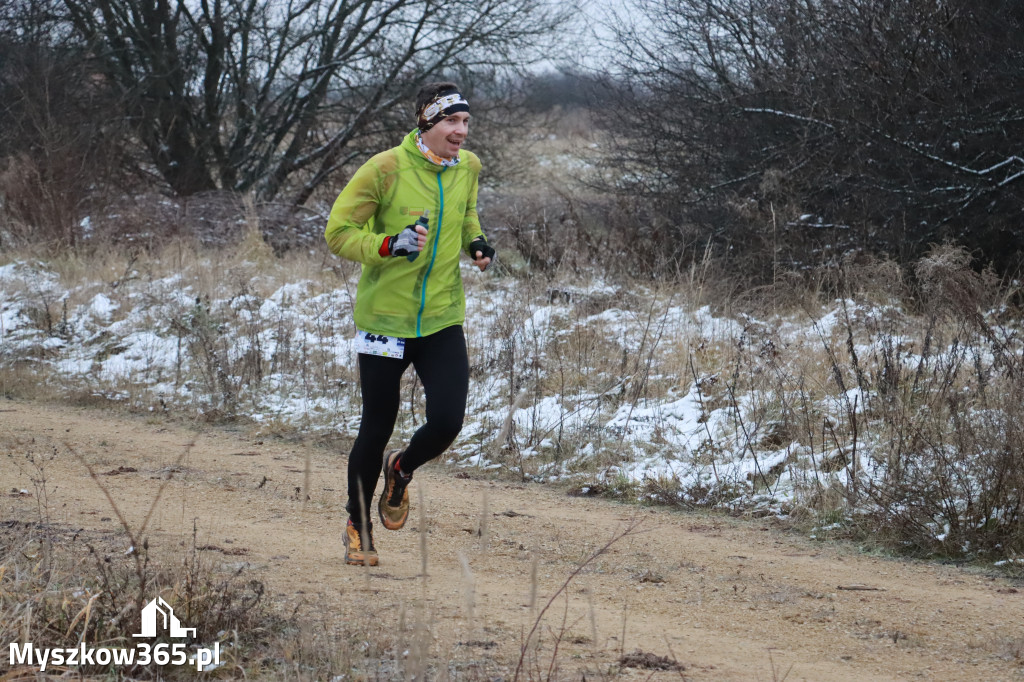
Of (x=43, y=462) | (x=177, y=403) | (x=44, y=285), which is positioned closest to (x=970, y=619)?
(x=43, y=462)

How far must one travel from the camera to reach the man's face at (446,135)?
444cm

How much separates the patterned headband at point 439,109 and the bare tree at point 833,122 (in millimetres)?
5580

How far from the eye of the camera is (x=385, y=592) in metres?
4.10

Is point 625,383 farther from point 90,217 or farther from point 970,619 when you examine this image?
point 90,217

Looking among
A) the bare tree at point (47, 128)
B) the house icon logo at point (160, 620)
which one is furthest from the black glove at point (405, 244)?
the bare tree at point (47, 128)

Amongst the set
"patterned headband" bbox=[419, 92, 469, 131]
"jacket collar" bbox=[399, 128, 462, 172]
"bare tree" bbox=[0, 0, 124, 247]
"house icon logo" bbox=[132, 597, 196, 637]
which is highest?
"bare tree" bbox=[0, 0, 124, 247]

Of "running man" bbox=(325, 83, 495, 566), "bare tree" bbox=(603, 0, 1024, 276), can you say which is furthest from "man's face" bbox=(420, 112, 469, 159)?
"bare tree" bbox=(603, 0, 1024, 276)

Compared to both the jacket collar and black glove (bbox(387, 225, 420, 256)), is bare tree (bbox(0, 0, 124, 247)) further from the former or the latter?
black glove (bbox(387, 225, 420, 256))

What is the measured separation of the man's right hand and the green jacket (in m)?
0.11

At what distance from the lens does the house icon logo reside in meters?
3.18

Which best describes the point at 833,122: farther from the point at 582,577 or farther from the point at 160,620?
the point at 160,620

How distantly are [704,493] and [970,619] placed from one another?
2310mm

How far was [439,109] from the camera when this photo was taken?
4.43m

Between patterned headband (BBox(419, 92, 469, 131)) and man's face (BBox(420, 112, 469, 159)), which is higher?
patterned headband (BBox(419, 92, 469, 131))
